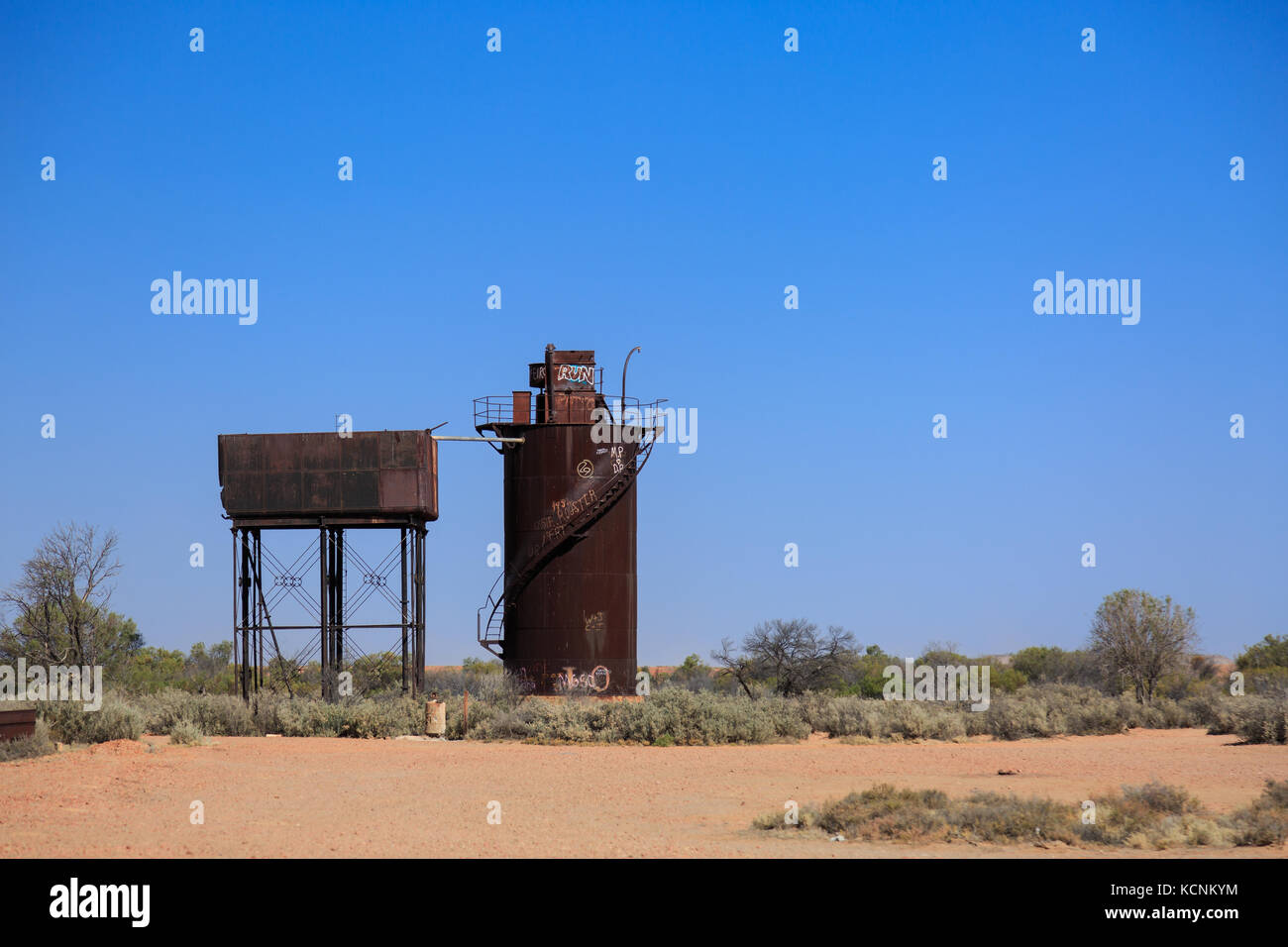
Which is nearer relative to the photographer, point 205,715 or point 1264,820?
point 1264,820

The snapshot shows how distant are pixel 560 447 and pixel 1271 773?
21.8 meters

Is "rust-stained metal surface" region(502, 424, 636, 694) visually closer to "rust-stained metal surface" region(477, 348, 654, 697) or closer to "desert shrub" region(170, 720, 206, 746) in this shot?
"rust-stained metal surface" region(477, 348, 654, 697)

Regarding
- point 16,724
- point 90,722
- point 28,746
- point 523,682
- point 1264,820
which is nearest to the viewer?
point 1264,820

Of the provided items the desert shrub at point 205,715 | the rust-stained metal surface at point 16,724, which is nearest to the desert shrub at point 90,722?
the rust-stained metal surface at point 16,724

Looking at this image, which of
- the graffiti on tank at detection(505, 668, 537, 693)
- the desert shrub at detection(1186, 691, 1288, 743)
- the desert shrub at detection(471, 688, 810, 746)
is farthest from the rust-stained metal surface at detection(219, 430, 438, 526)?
the desert shrub at detection(1186, 691, 1288, 743)

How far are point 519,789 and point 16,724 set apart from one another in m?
11.5

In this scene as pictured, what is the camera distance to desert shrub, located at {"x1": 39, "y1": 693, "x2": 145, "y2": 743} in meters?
29.1

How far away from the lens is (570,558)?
3897 centimetres

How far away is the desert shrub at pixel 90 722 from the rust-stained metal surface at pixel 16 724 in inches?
87.7

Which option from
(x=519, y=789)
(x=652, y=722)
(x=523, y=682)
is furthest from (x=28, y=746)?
(x=523, y=682)

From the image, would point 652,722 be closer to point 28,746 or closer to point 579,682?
point 579,682

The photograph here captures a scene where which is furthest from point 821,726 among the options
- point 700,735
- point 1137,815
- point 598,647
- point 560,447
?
point 1137,815

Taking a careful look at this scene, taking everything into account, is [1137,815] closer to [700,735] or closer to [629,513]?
[700,735]
